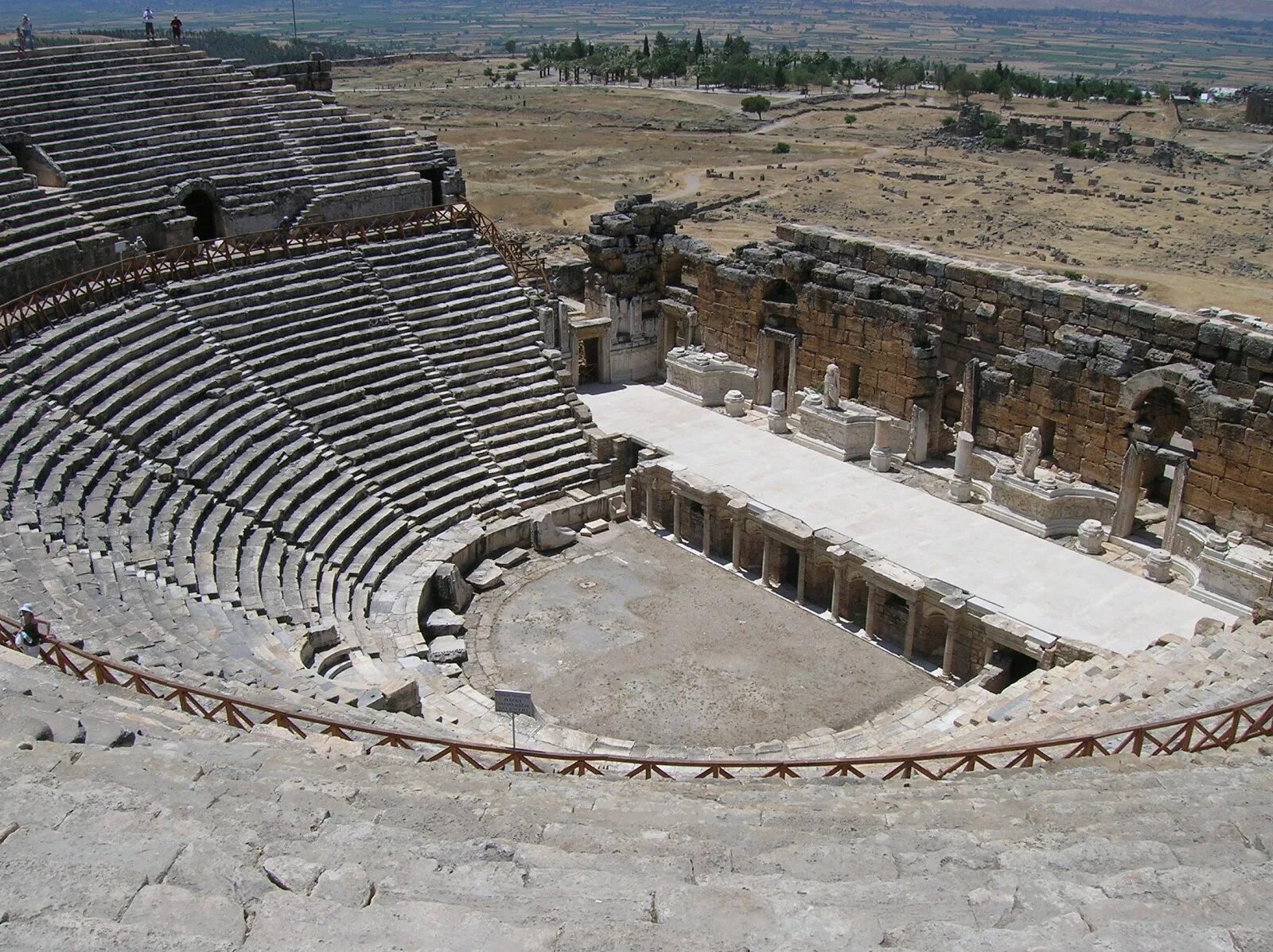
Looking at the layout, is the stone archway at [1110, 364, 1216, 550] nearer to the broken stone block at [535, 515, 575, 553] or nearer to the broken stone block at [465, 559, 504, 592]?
the broken stone block at [535, 515, 575, 553]

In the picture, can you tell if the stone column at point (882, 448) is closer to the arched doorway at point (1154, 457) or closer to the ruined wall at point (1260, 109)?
the arched doorway at point (1154, 457)

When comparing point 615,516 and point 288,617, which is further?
point 615,516

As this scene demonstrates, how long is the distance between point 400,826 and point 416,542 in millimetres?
11702

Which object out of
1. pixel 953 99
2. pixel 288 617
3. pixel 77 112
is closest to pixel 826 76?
pixel 953 99

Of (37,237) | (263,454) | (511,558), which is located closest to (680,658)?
(511,558)

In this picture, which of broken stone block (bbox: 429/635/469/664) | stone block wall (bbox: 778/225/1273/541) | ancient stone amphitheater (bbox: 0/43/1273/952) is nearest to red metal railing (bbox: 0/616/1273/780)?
ancient stone amphitheater (bbox: 0/43/1273/952)

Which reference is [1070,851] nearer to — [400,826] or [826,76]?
[400,826]

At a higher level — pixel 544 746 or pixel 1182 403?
pixel 1182 403

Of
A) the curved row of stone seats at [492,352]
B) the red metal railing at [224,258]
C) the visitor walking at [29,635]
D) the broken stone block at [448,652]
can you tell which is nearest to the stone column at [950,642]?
the broken stone block at [448,652]

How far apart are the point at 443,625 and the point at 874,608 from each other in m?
6.49

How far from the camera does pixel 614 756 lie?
986 centimetres

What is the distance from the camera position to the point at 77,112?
22.3 meters

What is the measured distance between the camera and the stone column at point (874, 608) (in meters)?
17.6

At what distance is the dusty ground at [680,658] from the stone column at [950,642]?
341 mm
